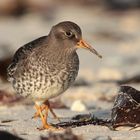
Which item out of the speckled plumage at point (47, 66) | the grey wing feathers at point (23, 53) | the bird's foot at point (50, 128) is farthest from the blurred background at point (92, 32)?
the bird's foot at point (50, 128)

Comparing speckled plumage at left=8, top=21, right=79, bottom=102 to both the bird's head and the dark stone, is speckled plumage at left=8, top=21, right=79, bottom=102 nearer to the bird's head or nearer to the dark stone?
the bird's head

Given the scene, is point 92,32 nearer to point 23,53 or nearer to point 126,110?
point 23,53

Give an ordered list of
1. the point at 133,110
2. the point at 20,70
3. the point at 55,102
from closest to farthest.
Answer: the point at 133,110 < the point at 20,70 < the point at 55,102

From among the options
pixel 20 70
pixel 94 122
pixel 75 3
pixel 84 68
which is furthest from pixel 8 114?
pixel 75 3

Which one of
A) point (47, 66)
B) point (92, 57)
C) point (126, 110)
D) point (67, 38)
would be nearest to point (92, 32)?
point (92, 57)

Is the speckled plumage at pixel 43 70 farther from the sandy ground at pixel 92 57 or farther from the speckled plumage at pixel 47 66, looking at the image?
the sandy ground at pixel 92 57

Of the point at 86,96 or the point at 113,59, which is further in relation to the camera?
the point at 113,59

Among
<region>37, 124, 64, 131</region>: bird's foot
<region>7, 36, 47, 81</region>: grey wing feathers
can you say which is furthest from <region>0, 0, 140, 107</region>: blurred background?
<region>37, 124, 64, 131</region>: bird's foot

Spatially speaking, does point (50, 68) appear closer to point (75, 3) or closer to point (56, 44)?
point (56, 44)
